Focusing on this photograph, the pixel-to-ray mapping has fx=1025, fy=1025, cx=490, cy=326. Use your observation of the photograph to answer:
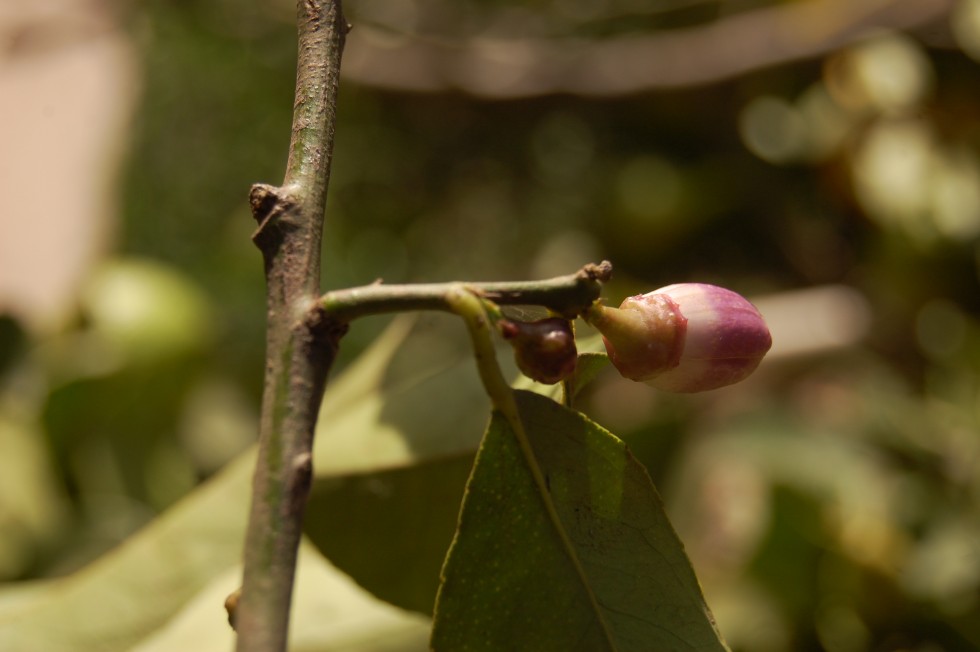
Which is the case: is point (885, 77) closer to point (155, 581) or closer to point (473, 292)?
point (155, 581)

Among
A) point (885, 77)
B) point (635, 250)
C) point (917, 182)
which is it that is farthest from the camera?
point (635, 250)

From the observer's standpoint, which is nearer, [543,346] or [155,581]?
[543,346]

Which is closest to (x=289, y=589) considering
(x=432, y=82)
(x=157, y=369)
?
(x=157, y=369)

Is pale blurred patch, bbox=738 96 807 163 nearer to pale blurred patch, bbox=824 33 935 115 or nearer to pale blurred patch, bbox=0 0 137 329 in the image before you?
pale blurred patch, bbox=824 33 935 115

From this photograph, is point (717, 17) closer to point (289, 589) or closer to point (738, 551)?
point (738, 551)

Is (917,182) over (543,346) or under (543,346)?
over

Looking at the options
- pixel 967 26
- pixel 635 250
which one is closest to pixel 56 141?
pixel 635 250
